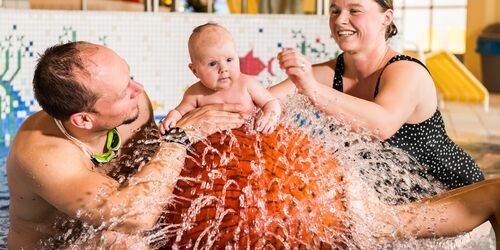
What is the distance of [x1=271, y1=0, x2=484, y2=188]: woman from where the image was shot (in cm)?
329

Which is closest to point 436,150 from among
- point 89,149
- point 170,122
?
point 170,122

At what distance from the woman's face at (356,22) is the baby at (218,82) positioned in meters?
0.55

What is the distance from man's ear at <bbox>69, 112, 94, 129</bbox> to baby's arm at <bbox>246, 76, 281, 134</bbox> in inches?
23.1

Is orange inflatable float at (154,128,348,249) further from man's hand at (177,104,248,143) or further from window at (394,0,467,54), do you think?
window at (394,0,467,54)

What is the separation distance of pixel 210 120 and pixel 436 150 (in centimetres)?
122

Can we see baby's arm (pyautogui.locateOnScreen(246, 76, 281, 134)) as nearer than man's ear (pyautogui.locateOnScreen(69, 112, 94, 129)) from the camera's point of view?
No

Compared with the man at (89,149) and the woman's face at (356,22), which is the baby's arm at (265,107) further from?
the woman's face at (356,22)

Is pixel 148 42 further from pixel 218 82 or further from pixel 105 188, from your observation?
pixel 105 188

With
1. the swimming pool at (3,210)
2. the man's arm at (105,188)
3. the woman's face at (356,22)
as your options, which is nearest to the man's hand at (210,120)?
the man's arm at (105,188)

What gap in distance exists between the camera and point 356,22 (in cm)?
356

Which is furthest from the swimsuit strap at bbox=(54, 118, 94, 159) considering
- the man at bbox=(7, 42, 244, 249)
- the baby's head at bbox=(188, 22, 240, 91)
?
the baby's head at bbox=(188, 22, 240, 91)

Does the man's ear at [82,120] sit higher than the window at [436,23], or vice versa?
the window at [436,23]

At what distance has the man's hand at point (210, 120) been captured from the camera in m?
2.93

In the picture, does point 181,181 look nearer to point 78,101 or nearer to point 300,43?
point 78,101
